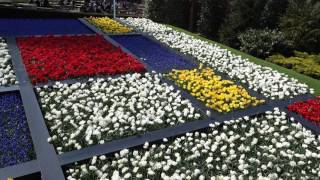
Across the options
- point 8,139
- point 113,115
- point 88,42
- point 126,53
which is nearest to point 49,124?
point 8,139

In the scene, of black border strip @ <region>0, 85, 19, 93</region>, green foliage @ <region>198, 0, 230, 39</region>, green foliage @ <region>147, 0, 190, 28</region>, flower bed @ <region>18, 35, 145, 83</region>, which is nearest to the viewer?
black border strip @ <region>0, 85, 19, 93</region>

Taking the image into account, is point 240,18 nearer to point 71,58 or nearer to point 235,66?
point 235,66

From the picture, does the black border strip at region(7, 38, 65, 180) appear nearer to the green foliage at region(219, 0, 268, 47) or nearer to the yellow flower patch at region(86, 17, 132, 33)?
the yellow flower patch at region(86, 17, 132, 33)

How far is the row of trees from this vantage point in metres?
15.5

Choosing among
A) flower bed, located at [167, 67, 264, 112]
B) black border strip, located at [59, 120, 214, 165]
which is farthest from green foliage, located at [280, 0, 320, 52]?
black border strip, located at [59, 120, 214, 165]

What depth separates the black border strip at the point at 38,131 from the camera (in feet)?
19.3

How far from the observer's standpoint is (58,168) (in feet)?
19.5

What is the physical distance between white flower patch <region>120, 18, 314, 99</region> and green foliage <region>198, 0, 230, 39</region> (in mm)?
3523

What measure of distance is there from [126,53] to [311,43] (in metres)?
8.37

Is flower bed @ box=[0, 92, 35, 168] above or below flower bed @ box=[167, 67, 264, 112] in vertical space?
below

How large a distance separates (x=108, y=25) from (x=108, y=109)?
9.06 m

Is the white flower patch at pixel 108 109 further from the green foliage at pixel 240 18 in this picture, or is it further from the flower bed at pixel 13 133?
the green foliage at pixel 240 18

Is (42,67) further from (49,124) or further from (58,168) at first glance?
(58,168)

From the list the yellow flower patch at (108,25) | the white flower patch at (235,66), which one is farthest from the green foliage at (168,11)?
the white flower patch at (235,66)
